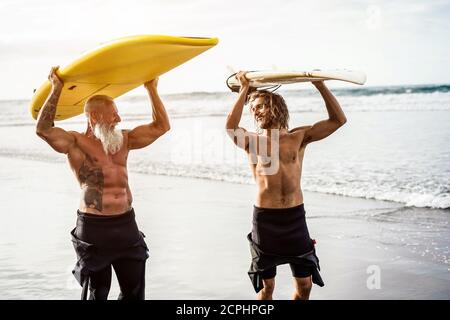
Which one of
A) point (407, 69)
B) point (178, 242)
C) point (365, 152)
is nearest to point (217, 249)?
point (178, 242)

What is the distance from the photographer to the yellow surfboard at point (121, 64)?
3.48 metres

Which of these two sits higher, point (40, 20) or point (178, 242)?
point (40, 20)

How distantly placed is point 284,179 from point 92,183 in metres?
1.09

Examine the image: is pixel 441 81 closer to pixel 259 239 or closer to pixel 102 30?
pixel 102 30

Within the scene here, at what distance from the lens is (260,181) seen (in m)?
3.65

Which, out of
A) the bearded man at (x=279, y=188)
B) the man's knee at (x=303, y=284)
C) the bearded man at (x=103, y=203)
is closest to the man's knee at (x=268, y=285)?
the bearded man at (x=279, y=188)

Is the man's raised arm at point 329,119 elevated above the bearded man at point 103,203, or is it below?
above

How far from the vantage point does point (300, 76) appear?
11.8 ft

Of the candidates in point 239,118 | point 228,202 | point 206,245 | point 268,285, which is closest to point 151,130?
point 239,118

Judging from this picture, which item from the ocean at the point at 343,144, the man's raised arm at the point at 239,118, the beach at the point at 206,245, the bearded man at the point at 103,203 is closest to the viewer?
the bearded man at the point at 103,203

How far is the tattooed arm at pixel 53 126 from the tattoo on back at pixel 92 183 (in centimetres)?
15

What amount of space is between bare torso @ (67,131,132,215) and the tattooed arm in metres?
0.07

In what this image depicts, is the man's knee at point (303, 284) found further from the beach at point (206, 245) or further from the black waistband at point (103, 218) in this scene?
the black waistband at point (103, 218)

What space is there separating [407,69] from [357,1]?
94.8 inches
